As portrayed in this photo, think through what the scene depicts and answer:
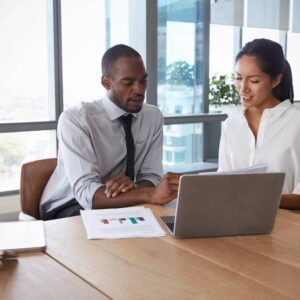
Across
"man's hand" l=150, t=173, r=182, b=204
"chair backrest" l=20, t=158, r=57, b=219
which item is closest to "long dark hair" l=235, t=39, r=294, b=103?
"man's hand" l=150, t=173, r=182, b=204

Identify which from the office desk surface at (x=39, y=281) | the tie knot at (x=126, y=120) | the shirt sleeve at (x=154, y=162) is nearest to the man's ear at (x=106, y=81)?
the tie knot at (x=126, y=120)

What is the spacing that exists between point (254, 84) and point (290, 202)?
0.58 metres

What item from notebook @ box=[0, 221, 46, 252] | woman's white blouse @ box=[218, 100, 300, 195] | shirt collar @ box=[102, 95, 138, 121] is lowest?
notebook @ box=[0, 221, 46, 252]

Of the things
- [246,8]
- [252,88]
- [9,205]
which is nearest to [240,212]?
[252,88]

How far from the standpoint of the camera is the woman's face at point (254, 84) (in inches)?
80.8

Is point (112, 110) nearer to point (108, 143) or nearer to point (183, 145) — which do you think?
point (108, 143)

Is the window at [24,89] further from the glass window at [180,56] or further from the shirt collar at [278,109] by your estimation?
the shirt collar at [278,109]

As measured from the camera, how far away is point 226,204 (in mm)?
1284

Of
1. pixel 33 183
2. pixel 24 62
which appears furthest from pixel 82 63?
pixel 33 183

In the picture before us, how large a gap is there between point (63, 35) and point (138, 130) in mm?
2080

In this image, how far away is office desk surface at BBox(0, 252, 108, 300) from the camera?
918 mm

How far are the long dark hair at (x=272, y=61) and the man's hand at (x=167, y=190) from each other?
0.75 meters

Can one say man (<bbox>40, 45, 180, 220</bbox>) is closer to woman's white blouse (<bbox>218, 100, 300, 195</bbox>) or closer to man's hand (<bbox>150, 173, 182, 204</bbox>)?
man's hand (<bbox>150, 173, 182, 204</bbox>)

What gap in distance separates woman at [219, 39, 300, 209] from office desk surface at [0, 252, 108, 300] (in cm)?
116
